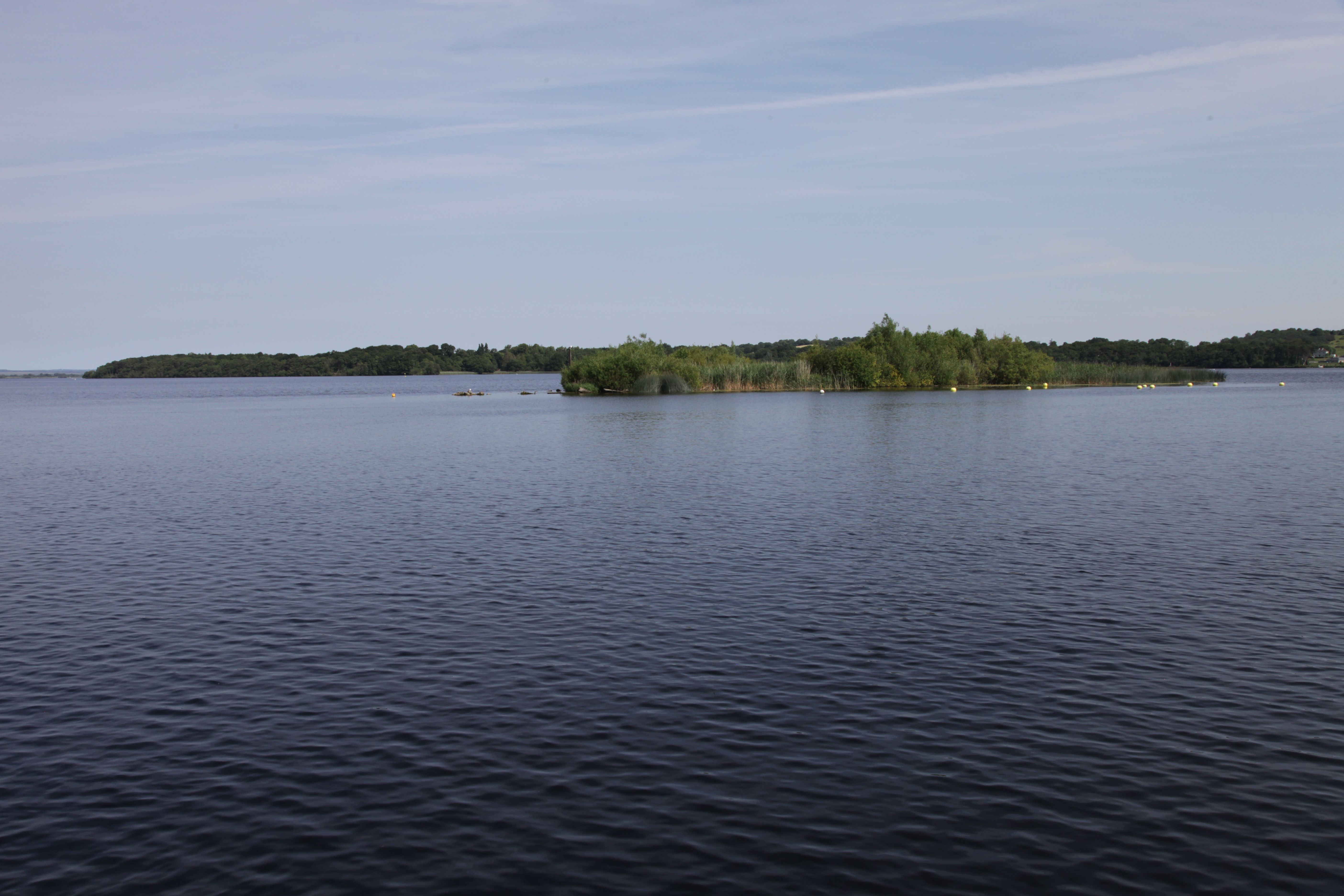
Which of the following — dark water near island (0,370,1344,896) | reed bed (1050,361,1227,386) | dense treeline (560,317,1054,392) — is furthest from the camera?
reed bed (1050,361,1227,386)

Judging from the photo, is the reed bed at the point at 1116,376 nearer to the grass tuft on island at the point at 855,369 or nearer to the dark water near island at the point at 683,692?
the grass tuft on island at the point at 855,369

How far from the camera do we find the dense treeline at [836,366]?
422 feet

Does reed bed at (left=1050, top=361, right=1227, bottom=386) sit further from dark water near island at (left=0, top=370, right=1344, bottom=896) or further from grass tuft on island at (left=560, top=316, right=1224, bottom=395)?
dark water near island at (left=0, top=370, right=1344, bottom=896)

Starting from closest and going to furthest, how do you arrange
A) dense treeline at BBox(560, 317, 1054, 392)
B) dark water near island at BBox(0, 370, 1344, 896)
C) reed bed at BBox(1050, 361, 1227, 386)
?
dark water near island at BBox(0, 370, 1344, 896) < dense treeline at BBox(560, 317, 1054, 392) < reed bed at BBox(1050, 361, 1227, 386)

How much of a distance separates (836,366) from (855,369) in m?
3.12

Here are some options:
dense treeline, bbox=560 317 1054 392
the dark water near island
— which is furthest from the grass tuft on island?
the dark water near island

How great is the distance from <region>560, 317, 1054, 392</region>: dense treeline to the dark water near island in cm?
9317

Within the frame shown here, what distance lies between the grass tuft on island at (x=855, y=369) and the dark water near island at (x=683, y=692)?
306ft

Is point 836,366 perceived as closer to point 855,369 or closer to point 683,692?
point 855,369

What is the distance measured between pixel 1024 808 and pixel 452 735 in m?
7.55

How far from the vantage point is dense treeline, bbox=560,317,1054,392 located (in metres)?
129

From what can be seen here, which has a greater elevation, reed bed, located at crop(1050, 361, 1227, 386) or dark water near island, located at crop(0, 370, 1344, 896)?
reed bed, located at crop(1050, 361, 1227, 386)

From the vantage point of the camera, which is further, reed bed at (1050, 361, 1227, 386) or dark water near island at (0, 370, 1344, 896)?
reed bed at (1050, 361, 1227, 386)

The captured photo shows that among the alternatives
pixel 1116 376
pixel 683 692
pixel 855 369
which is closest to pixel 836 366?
pixel 855 369
